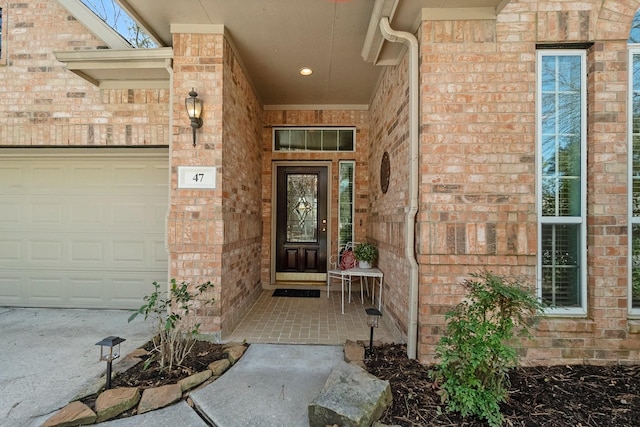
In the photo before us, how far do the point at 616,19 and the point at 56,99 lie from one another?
582 centimetres

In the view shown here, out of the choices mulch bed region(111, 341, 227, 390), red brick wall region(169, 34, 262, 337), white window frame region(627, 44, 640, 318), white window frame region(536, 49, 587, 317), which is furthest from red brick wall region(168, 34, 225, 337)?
white window frame region(627, 44, 640, 318)

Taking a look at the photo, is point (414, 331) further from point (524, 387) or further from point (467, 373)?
point (524, 387)

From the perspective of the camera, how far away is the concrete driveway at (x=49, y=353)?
79.7 inches

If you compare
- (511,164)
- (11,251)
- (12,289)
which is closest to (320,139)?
(511,164)

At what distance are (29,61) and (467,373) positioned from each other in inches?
220

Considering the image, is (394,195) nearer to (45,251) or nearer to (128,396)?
(128,396)

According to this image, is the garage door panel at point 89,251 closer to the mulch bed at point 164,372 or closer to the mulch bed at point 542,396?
the mulch bed at point 164,372

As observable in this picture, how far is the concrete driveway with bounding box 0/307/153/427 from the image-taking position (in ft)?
6.64

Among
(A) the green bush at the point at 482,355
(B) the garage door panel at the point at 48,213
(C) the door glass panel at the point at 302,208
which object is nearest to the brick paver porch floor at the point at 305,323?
(A) the green bush at the point at 482,355

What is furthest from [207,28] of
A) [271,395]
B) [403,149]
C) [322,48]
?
[271,395]

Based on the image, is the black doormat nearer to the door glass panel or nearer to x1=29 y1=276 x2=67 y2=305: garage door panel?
the door glass panel

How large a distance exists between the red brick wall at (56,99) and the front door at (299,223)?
2.15 meters

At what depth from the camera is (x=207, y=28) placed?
2.96 meters

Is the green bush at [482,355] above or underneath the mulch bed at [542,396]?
above
